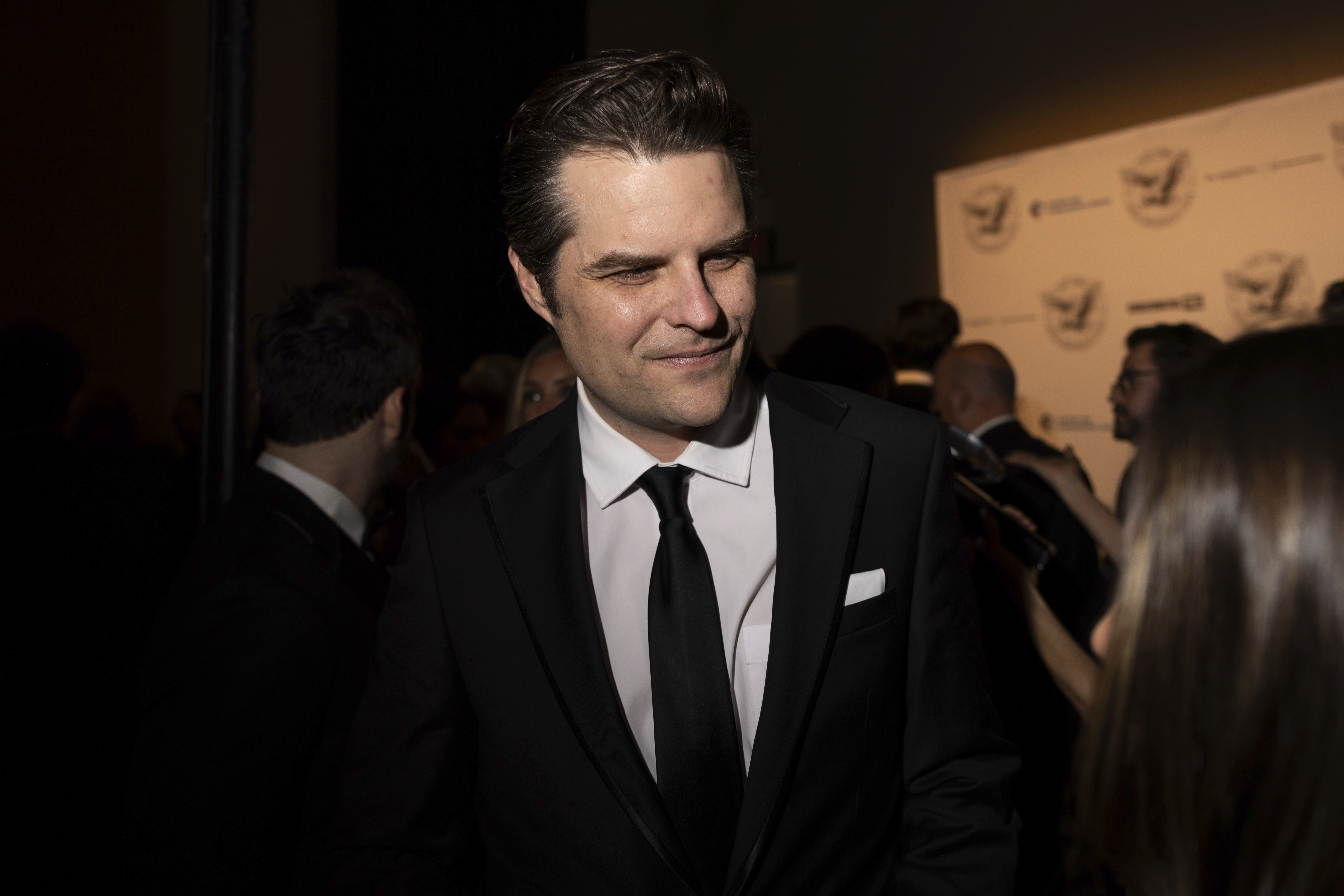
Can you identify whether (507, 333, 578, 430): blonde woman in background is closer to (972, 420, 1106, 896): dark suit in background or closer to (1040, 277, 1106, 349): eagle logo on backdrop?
(972, 420, 1106, 896): dark suit in background

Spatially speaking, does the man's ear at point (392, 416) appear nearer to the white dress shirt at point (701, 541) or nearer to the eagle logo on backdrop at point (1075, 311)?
the white dress shirt at point (701, 541)

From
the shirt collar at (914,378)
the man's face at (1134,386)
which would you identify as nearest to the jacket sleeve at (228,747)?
the man's face at (1134,386)

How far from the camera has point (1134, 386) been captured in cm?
298

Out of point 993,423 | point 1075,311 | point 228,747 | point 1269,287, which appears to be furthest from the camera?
point 1075,311

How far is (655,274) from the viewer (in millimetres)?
1011

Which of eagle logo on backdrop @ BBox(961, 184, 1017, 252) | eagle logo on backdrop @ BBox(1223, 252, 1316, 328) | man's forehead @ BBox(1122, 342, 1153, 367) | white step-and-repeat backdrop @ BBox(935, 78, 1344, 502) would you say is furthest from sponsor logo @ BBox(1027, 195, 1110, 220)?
man's forehead @ BBox(1122, 342, 1153, 367)

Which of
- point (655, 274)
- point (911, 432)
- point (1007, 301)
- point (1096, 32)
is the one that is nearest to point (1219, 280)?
point (1007, 301)

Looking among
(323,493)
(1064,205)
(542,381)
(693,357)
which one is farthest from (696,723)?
(1064,205)

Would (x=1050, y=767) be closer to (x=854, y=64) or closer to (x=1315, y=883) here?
(x=1315, y=883)

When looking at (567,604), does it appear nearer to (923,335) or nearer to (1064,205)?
(923,335)

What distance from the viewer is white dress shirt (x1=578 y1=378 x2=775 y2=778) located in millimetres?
1058

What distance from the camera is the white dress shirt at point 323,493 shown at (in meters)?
1.60

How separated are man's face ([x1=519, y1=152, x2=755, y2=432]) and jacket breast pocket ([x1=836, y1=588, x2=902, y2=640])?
282 millimetres

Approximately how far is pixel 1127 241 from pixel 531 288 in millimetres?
4012
